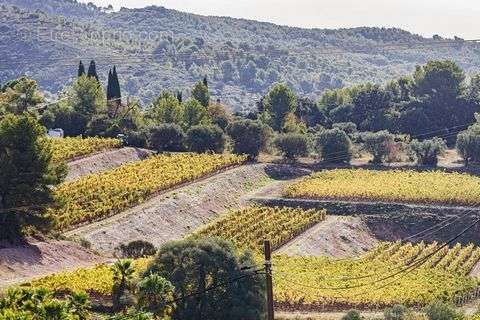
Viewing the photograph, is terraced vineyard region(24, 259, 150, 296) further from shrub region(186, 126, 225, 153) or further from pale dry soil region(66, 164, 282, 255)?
shrub region(186, 126, 225, 153)

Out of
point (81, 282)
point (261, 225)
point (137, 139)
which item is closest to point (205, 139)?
point (137, 139)

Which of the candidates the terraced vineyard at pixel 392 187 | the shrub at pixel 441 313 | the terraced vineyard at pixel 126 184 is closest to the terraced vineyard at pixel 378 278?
the shrub at pixel 441 313

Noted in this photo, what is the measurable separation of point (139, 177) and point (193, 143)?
16415 millimetres

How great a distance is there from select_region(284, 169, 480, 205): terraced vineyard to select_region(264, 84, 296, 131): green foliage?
21.4 m

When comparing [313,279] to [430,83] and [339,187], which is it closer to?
[339,187]

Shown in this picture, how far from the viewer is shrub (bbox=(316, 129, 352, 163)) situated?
10300 centimetres

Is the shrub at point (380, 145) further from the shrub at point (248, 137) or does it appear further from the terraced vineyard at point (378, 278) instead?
the terraced vineyard at point (378, 278)

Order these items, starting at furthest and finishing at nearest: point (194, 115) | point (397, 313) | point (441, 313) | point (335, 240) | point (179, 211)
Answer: point (194, 115)
point (179, 211)
point (335, 240)
point (397, 313)
point (441, 313)

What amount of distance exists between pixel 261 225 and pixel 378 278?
48.8 feet

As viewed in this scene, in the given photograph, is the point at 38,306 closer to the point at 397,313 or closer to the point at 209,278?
the point at 209,278

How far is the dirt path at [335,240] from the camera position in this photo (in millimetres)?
74375

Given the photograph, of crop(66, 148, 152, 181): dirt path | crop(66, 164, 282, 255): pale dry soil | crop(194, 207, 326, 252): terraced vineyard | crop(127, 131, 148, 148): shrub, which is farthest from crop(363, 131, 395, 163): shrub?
crop(66, 148, 152, 181): dirt path

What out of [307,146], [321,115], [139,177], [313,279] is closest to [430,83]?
[321,115]

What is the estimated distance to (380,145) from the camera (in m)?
104
